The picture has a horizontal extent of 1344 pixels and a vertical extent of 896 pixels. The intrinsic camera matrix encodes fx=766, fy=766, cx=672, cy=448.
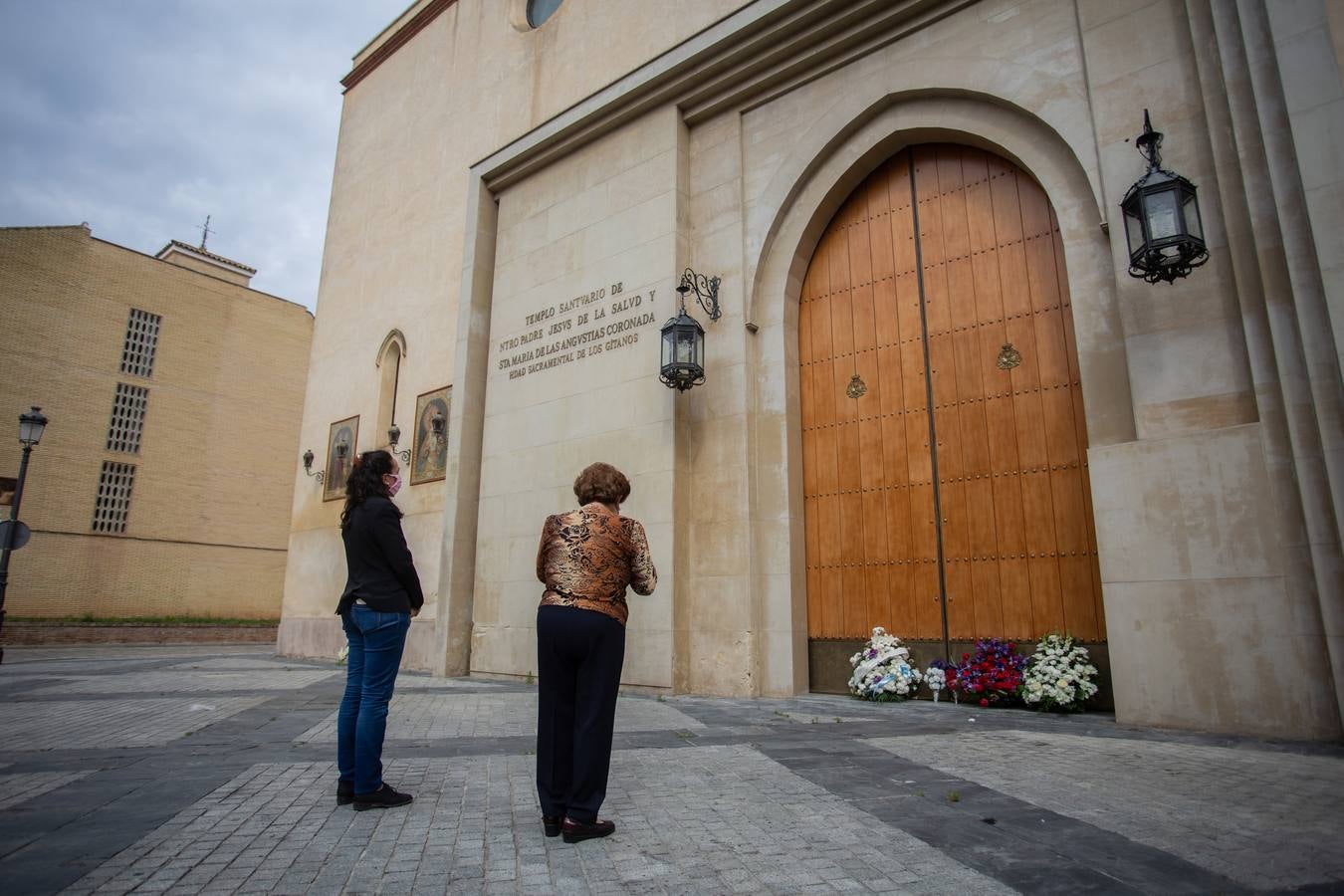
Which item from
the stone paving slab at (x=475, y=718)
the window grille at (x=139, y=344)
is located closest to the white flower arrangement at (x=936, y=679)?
the stone paving slab at (x=475, y=718)

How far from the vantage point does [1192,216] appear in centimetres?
606

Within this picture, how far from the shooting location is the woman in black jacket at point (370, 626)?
3.68 m

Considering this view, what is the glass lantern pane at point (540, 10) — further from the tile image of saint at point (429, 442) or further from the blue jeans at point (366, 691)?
the blue jeans at point (366, 691)

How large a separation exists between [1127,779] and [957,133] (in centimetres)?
685

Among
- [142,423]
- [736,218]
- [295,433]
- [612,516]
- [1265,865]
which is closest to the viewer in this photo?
[1265,865]

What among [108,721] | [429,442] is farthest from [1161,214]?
[429,442]

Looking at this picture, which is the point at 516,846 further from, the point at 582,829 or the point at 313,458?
the point at 313,458

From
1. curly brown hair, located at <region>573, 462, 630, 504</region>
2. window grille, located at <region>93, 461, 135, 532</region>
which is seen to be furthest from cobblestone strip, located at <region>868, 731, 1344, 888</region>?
window grille, located at <region>93, 461, 135, 532</region>

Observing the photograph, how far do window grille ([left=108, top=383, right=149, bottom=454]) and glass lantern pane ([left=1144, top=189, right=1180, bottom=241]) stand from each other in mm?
32478

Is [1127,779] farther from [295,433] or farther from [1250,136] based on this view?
[295,433]

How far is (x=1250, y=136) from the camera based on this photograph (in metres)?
6.11

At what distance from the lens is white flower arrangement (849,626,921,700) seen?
7801 mm

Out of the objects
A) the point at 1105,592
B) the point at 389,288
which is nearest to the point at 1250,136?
the point at 1105,592

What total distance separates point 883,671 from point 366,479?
5.82 m
